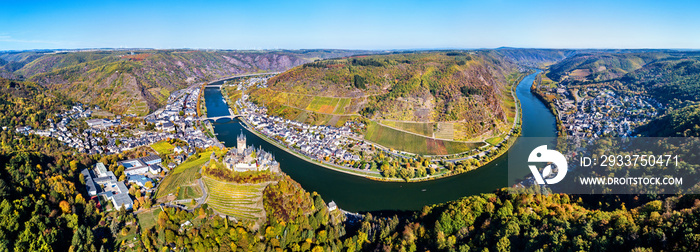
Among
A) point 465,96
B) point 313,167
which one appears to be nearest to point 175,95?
point 313,167

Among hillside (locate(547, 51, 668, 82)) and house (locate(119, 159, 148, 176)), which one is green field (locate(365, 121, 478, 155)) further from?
hillside (locate(547, 51, 668, 82))

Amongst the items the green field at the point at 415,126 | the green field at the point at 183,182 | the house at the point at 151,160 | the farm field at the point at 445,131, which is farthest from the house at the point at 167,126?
the farm field at the point at 445,131

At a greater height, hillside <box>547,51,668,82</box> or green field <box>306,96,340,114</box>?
hillside <box>547,51,668,82</box>

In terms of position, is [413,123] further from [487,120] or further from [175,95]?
[175,95]

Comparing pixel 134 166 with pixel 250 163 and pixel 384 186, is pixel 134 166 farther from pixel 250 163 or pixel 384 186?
pixel 384 186

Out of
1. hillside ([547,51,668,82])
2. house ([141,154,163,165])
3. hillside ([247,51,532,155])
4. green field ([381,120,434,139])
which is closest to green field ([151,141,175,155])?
house ([141,154,163,165])

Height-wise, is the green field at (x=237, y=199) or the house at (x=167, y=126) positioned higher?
the house at (x=167, y=126)

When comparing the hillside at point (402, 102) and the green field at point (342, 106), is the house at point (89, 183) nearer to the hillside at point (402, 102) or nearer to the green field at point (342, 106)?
the hillside at point (402, 102)
